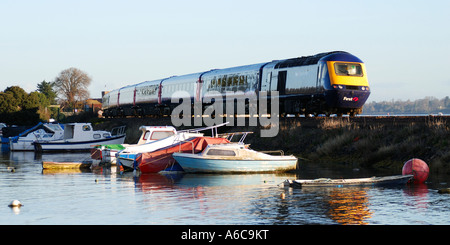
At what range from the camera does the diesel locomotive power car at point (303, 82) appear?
3909 cm

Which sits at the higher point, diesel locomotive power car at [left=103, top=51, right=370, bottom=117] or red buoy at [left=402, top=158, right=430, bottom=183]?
diesel locomotive power car at [left=103, top=51, right=370, bottom=117]

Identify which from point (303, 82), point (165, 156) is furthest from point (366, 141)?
point (165, 156)

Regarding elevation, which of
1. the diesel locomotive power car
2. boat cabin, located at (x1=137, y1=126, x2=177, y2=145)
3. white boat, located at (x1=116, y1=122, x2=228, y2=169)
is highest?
the diesel locomotive power car

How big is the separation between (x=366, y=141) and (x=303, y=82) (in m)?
7.08

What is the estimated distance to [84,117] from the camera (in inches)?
3580

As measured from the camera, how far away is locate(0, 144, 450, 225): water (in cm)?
1916

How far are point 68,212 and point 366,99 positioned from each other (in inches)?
956

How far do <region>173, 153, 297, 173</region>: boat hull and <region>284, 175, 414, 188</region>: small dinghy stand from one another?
204 inches

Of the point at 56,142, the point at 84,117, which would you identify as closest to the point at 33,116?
the point at 84,117

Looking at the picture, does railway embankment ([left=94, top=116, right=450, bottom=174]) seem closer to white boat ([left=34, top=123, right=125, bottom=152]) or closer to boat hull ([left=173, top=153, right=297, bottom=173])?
boat hull ([left=173, top=153, right=297, bottom=173])

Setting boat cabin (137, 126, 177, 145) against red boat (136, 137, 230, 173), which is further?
boat cabin (137, 126, 177, 145)

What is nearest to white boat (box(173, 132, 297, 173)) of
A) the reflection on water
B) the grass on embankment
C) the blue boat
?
the blue boat
